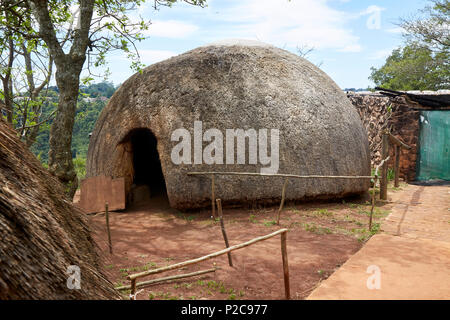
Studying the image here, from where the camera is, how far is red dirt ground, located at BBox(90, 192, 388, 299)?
14.8 ft

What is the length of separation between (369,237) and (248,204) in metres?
2.72

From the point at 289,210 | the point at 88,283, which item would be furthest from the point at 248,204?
the point at 88,283

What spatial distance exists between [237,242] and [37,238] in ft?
13.3

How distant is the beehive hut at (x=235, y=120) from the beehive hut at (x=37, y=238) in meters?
4.85

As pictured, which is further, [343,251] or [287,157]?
[287,157]

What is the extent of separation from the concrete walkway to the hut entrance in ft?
17.5

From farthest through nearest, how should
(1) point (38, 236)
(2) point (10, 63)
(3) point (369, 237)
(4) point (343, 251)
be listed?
(2) point (10, 63) < (3) point (369, 237) < (4) point (343, 251) < (1) point (38, 236)

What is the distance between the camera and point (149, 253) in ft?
Answer: 19.6

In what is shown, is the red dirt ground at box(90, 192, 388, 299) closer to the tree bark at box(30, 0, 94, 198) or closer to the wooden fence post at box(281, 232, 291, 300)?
the wooden fence post at box(281, 232, 291, 300)

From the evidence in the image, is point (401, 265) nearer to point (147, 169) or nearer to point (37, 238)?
point (37, 238)

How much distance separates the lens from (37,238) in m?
2.44

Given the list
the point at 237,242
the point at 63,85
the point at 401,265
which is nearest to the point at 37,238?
the point at 237,242

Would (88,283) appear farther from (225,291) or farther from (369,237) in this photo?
(369,237)

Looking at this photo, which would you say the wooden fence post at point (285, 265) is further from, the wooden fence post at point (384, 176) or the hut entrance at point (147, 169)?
the wooden fence post at point (384, 176)
